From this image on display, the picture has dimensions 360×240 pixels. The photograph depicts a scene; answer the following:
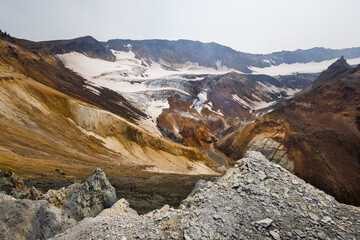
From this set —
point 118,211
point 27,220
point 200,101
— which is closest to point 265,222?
point 27,220

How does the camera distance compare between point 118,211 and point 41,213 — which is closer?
point 41,213

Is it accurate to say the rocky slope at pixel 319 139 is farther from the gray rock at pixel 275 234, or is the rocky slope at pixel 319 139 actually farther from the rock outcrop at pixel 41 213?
the rock outcrop at pixel 41 213

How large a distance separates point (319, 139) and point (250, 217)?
4942 cm

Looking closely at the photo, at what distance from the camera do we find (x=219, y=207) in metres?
6.34

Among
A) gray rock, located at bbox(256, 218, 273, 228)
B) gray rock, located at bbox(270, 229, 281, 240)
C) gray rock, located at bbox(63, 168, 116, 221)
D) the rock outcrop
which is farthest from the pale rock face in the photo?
gray rock, located at bbox(270, 229, 281, 240)

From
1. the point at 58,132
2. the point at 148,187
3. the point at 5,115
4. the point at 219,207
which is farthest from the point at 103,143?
the point at 219,207

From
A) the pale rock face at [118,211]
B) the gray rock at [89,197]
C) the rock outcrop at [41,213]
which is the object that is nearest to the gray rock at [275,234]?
the rock outcrop at [41,213]

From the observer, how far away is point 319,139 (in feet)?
142

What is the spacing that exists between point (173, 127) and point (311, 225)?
6486 cm

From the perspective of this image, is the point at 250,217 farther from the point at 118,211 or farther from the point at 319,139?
the point at 319,139

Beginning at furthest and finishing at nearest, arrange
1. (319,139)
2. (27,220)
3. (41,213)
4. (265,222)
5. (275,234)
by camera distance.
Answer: (319,139) < (41,213) < (27,220) < (265,222) < (275,234)

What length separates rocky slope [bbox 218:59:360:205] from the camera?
3678 centimetres

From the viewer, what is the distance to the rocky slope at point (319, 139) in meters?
36.8

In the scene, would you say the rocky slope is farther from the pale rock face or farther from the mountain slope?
the pale rock face
